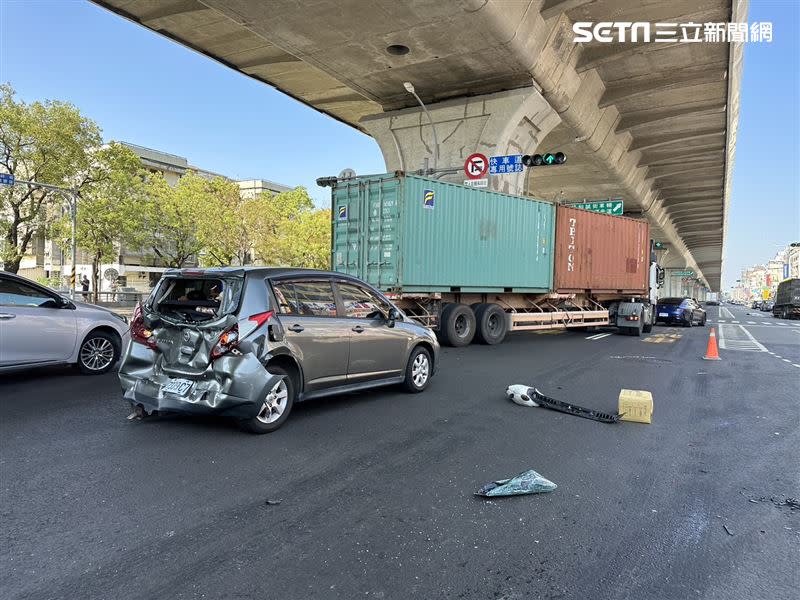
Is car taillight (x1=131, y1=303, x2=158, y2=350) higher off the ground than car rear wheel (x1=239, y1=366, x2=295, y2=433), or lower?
higher

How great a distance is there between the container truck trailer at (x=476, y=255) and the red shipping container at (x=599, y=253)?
0.12 feet

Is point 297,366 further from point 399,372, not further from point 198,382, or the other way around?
point 399,372

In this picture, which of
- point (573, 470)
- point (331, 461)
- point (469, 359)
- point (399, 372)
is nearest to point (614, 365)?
point (469, 359)

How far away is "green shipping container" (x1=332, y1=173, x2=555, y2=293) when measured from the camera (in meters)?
11.8

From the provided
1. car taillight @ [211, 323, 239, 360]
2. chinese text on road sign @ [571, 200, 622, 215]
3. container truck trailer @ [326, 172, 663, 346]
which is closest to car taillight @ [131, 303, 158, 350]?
car taillight @ [211, 323, 239, 360]

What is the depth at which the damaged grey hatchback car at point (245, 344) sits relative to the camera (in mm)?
4875

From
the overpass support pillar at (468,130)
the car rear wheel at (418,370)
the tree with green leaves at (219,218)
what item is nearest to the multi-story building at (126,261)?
the tree with green leaves at (219,218)

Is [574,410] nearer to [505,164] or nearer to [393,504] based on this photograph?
[393,504]

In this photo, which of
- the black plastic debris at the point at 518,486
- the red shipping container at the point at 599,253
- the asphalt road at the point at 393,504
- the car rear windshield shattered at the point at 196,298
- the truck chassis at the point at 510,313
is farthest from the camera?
the red shipping container at the point at 599,253

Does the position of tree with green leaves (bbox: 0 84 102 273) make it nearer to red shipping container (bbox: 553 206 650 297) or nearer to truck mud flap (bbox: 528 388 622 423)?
red shipping container (bbox: 553 206 650 297)

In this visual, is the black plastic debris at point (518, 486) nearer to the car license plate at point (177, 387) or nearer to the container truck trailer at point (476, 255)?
the car license plate at point (177, 387)

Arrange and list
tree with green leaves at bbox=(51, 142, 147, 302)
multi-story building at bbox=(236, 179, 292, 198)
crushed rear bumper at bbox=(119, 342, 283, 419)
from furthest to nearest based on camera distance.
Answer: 1. multi-story building at bbox=(236, 179, 292, 198)
2. tree with green leaves at bbox=(51, 142, 147, 302)
3. crushed rear bumper at bbox=(119, 342, 283, 419)

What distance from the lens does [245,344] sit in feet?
16.1

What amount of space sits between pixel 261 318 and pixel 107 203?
27.6 m
